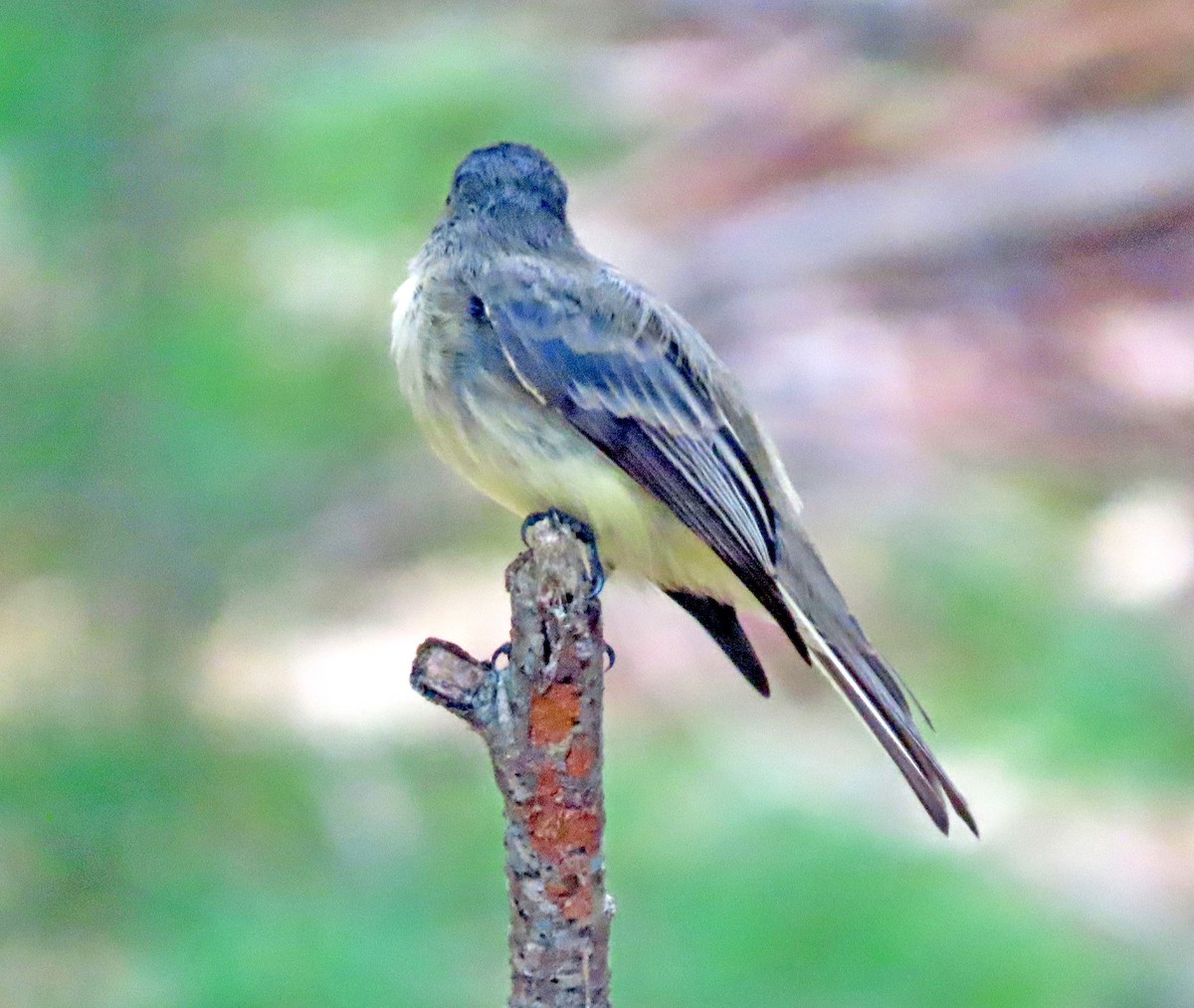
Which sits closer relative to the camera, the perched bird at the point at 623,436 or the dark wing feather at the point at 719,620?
the perched bird at the point at 623,436

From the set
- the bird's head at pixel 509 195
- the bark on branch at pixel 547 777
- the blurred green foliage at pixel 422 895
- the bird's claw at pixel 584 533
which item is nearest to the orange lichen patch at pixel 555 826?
the bark on branch at pixel 547 777

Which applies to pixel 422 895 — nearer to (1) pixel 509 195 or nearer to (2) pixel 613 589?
(2) pixel 613 589

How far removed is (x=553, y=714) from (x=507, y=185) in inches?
33.1

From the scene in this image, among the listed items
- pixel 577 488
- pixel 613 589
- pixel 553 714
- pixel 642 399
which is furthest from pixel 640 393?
pixel 613 589

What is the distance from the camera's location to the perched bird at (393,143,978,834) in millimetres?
1578

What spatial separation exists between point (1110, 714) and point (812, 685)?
0.50 meters

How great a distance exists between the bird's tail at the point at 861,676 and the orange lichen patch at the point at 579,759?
1.33ft

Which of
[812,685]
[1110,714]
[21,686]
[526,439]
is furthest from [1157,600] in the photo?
[21,686]

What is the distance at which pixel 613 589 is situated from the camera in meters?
2.58

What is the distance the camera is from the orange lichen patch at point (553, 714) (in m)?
1.15

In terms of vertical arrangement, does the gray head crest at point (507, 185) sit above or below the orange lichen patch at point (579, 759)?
Result: above

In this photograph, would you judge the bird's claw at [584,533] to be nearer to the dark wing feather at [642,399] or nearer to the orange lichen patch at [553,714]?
the dark wing feather at [642,399]

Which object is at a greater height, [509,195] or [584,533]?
[509,195]

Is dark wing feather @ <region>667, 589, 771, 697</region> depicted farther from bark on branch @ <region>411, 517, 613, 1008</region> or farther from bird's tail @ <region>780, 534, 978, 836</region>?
bark on branch @ <region>411, 517, 613, 1008</region>
